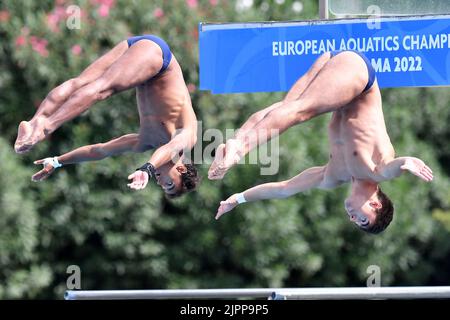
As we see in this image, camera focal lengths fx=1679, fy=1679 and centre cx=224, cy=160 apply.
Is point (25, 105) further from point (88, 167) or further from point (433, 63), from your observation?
point (433, 63)

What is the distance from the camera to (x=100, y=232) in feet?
46.4

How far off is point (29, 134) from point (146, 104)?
750 mm

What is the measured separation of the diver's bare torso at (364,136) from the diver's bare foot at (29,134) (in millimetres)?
1689

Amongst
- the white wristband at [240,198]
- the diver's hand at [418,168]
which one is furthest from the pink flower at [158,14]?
the diver's hand at [418,168]

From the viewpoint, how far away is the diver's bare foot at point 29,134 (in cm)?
956

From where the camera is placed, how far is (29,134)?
959 cm

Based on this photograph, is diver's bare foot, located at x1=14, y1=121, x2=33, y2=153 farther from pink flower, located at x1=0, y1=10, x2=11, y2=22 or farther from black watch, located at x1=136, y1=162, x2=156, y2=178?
pink flower, located at x1=0, y1=10, x2=11, y2=22

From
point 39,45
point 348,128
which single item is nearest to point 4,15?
point 39,45

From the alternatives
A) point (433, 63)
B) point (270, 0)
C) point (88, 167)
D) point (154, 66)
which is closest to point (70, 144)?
point (88, 167)

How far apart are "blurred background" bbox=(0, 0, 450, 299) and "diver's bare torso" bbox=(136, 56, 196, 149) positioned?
77.1 inches

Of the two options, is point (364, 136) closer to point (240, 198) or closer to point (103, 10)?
point (240, 198)

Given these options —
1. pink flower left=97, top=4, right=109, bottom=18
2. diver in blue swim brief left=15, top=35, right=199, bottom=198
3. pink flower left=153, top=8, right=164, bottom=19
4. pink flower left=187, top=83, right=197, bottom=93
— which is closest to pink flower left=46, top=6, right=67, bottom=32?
pink flower left=97, top=4, right=109, bottom=18

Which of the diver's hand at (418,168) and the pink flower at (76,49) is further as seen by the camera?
the pink flower at (76,49)

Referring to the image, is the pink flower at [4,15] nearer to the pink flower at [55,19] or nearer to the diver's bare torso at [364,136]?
the pink flower at [55,19]
